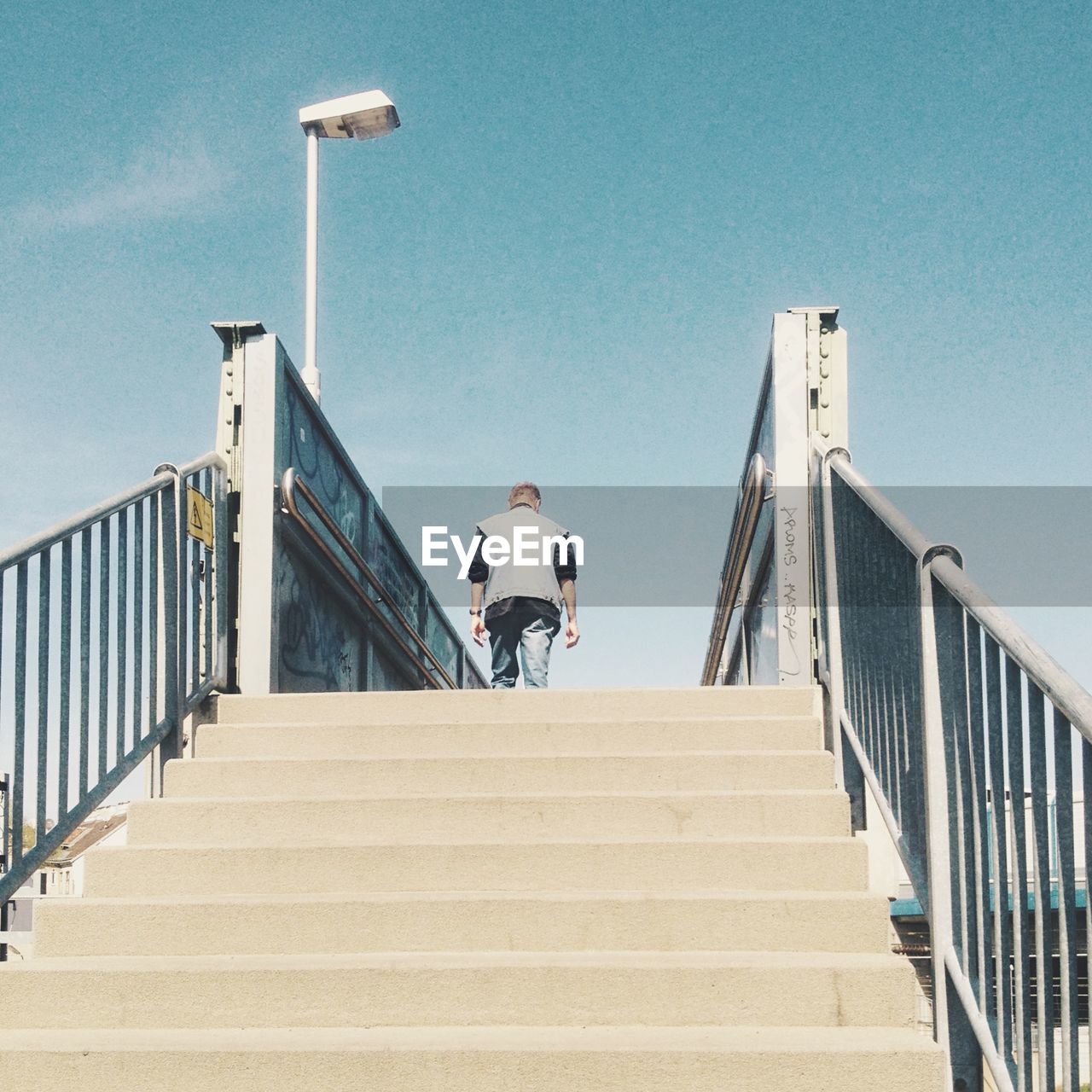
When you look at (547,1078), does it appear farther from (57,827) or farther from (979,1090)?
(57,827)

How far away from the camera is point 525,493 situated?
6.85m

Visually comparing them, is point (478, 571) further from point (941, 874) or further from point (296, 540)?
point (941, 874)

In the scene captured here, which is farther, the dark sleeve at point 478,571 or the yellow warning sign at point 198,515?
the dark sleeve at point 478,571

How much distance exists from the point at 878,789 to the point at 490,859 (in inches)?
46.4

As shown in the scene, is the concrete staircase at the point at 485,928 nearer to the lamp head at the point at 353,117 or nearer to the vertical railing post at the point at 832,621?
the vertical railing post at the point at 832,621

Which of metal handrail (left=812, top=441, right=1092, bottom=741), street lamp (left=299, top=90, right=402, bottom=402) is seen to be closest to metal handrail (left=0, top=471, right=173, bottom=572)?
metal handrail (left=812, top=441, right=1092, bottom=741)

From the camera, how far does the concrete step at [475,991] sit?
10.3 ft

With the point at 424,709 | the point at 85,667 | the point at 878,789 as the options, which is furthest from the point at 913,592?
the point at 85,667

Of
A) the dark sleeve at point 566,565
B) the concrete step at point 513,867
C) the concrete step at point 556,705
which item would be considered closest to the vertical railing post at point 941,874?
the concrete step at point 513,867

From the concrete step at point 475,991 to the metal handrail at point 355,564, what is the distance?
2.51m

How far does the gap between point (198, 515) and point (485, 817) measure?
1857mm

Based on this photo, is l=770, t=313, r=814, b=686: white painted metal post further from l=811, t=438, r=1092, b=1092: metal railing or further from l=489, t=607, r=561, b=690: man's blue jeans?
l=489, t=607, r=561, b=690: man's blue jeans

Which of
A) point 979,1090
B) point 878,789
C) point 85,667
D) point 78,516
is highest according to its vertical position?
point 78,516

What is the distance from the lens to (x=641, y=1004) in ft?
10.3
